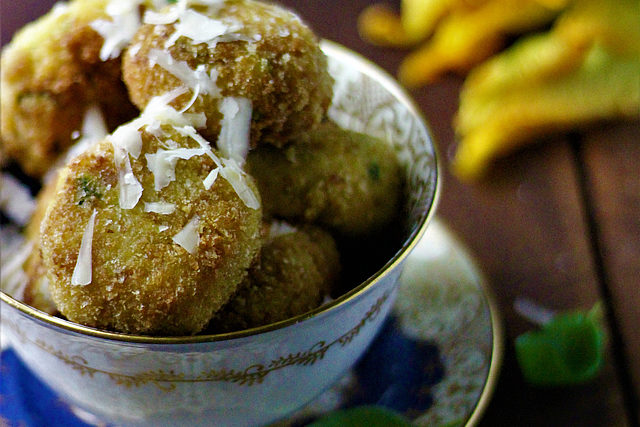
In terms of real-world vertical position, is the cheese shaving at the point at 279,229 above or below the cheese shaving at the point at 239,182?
below

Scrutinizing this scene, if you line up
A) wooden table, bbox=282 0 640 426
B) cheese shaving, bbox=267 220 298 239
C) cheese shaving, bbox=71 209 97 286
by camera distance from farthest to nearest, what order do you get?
wooden table, bbox=282 0 640 426 < cheese shaving, bbox=267 220 298 239 < cheese shaving, bbox=71 209 97 286

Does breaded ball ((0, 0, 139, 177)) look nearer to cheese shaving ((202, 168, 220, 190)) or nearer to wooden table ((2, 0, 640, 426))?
cheese shaving ((202, 168, 220, 190))

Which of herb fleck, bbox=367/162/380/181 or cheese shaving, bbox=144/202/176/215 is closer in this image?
cheese shaving, bbox=144/202/176/215

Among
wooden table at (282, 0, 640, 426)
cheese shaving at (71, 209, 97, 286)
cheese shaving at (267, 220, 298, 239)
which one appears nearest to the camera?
cheese shaving at (71, 209, 97, 286)

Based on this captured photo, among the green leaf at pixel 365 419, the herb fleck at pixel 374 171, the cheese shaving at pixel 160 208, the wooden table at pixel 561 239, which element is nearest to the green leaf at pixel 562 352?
the wooden table at pixel 561 239

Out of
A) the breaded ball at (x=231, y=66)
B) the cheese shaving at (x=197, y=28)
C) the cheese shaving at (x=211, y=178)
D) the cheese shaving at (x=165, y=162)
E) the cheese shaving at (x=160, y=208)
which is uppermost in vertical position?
the cheese shaving at (x=197, y=28)

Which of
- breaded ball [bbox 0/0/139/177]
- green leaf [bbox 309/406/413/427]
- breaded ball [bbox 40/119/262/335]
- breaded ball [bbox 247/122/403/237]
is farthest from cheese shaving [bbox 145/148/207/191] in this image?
green leaf [bbox 309/406/413/427]

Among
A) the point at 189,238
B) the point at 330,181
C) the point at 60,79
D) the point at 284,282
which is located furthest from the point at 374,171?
the point at 60,79

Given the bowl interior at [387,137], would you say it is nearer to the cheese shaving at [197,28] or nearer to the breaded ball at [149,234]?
the breaded ball at [149,234]
